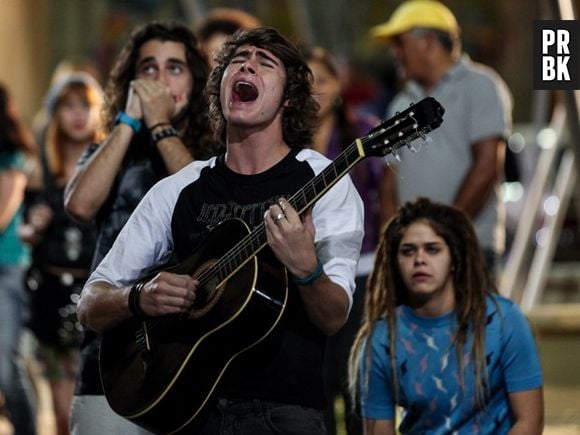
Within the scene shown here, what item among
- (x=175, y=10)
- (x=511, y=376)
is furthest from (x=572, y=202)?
(x=511, y=376)

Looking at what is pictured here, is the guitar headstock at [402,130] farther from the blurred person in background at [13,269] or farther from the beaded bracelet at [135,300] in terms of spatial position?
the blurred person in background at [13,269]

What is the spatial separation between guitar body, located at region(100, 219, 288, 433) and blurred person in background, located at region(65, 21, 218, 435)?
0.41 metres

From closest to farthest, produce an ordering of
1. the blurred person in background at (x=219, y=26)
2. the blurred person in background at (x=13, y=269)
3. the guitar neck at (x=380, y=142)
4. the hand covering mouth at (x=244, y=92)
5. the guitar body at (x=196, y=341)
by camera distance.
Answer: the guitar neck at (x=380, y=142)
the guitar body at (x=196, y=341)
the hand covering mouth at (x=244, y=92)
the blurred person in background at (x=219, y=26)
the blurred person in background at (x=13, y=269)

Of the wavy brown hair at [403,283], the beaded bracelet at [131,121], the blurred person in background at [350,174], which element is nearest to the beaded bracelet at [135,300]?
the beaded bracelet at [131,121]

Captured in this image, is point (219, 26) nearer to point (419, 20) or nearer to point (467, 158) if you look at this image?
point (419, 20)

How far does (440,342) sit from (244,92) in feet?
4.24

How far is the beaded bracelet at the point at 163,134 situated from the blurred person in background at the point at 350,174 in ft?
4.16

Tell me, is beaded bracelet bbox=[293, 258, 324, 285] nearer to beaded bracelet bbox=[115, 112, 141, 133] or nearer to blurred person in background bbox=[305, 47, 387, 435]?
beaded bracelet bbox=[115, 112, 141, 133]

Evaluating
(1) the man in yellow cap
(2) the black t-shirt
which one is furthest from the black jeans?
(1) the man in yellow cap

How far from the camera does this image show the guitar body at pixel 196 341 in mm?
3635

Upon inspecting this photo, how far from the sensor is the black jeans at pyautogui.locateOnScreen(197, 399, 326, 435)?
3705 millimetres

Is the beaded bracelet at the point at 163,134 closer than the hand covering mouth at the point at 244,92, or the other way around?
the hand covering mouth at the point at 244,92

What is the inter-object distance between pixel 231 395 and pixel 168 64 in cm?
141

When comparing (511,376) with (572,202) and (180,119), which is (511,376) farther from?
(572,202)
